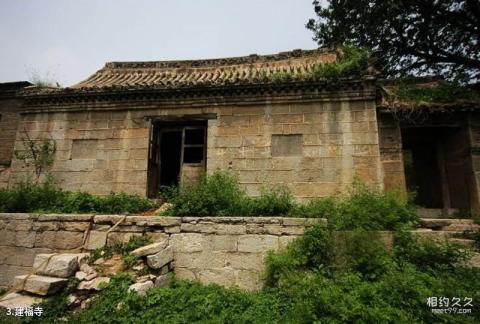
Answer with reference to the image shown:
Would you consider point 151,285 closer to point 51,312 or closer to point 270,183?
point 51,312

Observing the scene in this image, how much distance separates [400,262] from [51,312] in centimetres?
539

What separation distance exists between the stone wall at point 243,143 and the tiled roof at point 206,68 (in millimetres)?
2173

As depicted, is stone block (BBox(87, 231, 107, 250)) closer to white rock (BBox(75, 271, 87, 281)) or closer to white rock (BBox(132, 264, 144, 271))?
white rock (BBox(75, 271, 87, 281))

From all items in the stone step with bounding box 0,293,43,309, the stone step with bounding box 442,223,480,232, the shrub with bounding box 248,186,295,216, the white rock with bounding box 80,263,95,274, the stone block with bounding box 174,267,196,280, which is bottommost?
the stone step with bounding box 0,293,43,309

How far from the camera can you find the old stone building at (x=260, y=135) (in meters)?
7.94

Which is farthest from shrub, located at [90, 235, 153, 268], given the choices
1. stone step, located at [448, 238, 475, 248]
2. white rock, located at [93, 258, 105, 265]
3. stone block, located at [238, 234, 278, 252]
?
stone step, located at [448, 238, 475, 248]

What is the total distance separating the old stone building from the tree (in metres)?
3.31

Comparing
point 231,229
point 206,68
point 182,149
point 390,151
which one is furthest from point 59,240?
point 390,151

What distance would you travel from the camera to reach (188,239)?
5688 millimetres

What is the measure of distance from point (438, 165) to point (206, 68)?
881 cm

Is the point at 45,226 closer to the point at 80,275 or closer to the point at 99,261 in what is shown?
the point at 99,261

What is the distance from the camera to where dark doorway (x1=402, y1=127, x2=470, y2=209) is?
857 centimetres

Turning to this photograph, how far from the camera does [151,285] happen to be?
4.79 meters

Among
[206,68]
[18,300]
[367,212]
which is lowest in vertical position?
[18,300]
